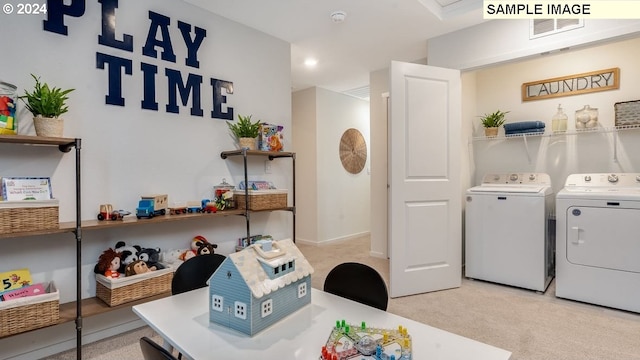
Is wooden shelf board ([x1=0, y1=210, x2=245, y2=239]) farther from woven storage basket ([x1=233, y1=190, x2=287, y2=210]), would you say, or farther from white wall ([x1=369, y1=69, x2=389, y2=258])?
white wall ([x1=369, y1=69, x2=389, y2=258])

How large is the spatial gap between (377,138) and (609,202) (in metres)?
2.56

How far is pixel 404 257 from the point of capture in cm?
309

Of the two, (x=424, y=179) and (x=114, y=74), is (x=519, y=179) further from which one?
(x=114, y=74)

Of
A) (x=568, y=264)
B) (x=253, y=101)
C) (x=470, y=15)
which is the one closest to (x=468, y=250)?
(x=568, y=264)

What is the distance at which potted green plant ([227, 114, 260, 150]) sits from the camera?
9.48ft

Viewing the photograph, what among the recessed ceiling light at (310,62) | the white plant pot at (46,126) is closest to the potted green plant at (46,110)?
the white plant pot at (46,126)

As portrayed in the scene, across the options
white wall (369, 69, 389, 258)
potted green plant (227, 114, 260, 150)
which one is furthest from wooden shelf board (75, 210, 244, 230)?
white wall (369, 69, 389, 258)

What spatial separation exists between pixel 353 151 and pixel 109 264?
4.27m

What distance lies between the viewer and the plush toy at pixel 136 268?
216cm

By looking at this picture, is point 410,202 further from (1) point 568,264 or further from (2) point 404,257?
(1) point 568,264

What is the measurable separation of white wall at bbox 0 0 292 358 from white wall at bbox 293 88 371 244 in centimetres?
191

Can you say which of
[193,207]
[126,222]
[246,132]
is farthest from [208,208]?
[246,132]

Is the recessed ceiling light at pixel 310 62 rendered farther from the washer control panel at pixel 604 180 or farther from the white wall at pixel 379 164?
the washer control panel at pixel 604 180

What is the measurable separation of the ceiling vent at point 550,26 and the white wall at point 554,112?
17.3 inches
